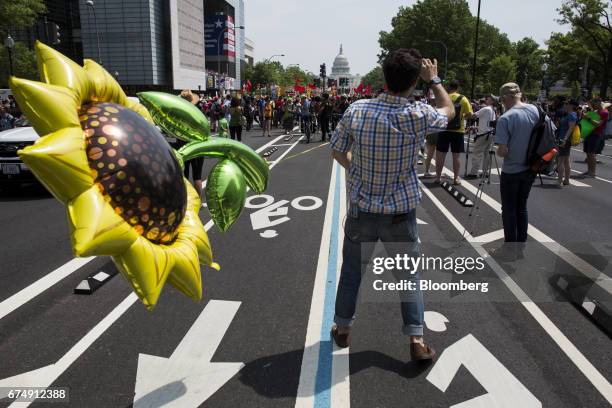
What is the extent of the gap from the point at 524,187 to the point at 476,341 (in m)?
2.41

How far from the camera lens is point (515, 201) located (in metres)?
5.45

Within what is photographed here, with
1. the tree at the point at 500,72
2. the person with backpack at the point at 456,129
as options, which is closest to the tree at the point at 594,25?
the tree at the point at 500,72

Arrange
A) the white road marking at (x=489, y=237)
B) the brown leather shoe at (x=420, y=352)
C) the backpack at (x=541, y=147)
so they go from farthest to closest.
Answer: the white road marking at (x=489, y=237), the backpack at (x=541, y=147), the brown leather shoe at (x=420, y=352)

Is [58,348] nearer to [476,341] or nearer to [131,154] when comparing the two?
[131,154]

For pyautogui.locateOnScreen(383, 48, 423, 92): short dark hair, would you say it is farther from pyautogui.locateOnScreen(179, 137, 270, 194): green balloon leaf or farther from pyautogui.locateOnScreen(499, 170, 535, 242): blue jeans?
pyautogui.locateOnScreen(499, 170, 535, 242): blue jeans

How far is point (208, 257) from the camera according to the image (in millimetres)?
2189

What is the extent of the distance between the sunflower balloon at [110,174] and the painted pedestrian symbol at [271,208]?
15.5 feet

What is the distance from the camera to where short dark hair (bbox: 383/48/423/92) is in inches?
115

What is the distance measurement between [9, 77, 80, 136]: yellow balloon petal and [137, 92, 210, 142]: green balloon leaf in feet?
2.05

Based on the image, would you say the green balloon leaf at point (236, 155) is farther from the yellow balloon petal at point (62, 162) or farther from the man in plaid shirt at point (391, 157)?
the man in plaid shirt at point (391, 157)

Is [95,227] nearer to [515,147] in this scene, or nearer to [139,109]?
[139,109]

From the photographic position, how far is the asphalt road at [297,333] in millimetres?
3066

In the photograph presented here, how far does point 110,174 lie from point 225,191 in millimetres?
707

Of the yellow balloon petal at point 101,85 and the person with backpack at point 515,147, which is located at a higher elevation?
the yellow balloon petal at point 101,85
